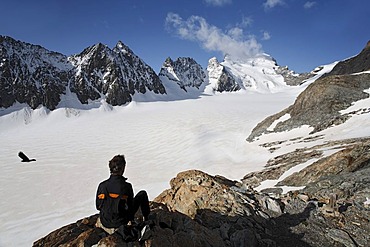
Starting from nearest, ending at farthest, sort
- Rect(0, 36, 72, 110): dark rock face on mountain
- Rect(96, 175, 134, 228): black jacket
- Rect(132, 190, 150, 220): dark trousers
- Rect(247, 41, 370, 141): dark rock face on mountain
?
1. Rect(96, 175, 134, 228): black jacket
2. Rect(132, 190, 150, 220): dark trousers
3. Rect(247, 41, 370, 141): dark rock face on mountain
4. Rect(0, 36, 72, 110): dark rock face on mountain

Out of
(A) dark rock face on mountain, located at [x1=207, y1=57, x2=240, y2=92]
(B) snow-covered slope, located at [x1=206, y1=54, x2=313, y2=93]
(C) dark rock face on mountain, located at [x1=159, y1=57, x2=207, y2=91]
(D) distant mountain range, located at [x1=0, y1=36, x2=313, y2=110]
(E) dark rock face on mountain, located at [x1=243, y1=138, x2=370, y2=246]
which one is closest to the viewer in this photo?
(E) dark rock face on mountain, located at [x1=243, y1=138, x2=370, y2=246]

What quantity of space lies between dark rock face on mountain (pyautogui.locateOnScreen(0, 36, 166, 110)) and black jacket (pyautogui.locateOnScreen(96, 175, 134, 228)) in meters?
75.3

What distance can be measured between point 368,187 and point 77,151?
113ft

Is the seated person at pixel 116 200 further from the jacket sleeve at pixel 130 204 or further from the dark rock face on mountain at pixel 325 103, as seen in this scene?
the dark rock face on mountain at pixel 325 103

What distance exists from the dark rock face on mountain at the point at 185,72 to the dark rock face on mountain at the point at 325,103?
119m

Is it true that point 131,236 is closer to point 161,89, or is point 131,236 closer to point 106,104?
point 106,104

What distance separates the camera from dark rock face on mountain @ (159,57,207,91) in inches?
5965

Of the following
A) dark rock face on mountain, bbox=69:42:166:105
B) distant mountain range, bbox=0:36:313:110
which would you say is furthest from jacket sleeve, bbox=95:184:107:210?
dark rock face on mountain, bbox=69:42:166:105

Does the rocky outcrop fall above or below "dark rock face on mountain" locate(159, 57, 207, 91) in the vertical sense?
below

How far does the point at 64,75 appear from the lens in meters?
83.4

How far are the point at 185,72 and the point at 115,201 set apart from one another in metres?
161

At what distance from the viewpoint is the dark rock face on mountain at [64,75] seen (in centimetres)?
7081

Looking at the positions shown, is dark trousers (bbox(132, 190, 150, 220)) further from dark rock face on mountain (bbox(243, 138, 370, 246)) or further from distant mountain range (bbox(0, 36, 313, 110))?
distant mountain range (bbox(0, 36, 313, 110))

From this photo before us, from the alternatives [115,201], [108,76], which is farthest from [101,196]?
[108,76]
